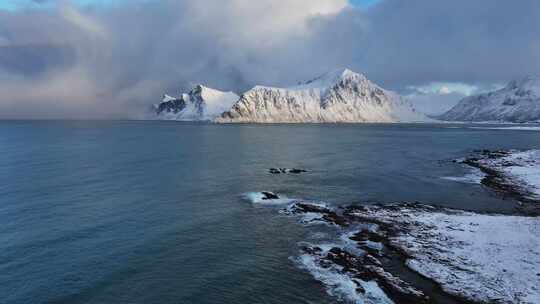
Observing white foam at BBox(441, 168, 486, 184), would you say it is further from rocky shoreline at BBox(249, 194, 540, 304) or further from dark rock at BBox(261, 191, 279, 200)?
dark rock at BBox(261, 191, 279, 200)

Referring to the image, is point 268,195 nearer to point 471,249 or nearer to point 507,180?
point 471,249

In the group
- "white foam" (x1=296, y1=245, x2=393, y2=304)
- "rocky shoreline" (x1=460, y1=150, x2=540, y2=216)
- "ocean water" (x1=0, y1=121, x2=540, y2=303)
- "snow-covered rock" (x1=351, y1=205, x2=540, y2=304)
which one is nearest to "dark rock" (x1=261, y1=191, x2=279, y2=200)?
"ocean water" (x1=0, y1=121, x2=540, y2=303)

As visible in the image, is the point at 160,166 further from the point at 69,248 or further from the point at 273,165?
the point at 69,248

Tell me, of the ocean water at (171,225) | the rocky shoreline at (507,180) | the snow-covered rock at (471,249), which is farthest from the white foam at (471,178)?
the snow-covered rock at (471,249)

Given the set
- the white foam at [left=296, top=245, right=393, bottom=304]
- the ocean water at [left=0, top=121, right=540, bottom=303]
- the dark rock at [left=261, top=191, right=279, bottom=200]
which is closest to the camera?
the white foam at [left=296, top=245, right=393, bottom=304]

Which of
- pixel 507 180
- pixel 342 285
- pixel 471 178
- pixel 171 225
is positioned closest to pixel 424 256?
pixel 342 285

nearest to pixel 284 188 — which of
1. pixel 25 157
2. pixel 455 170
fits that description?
pixel 455 170

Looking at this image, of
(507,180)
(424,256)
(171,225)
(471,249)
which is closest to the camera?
(424,256)

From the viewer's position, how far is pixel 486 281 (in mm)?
26875

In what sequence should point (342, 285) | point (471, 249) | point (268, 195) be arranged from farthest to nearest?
1. point (268, 195)
2. point (471, 249)
3. point (342, 285)

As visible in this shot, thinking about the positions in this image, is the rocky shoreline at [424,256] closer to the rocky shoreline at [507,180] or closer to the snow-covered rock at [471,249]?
the snow-covered rock at [471,249]

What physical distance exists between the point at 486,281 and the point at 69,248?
106ft

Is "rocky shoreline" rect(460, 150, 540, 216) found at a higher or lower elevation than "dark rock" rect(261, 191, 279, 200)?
lower

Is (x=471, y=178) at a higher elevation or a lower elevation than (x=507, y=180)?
lower
